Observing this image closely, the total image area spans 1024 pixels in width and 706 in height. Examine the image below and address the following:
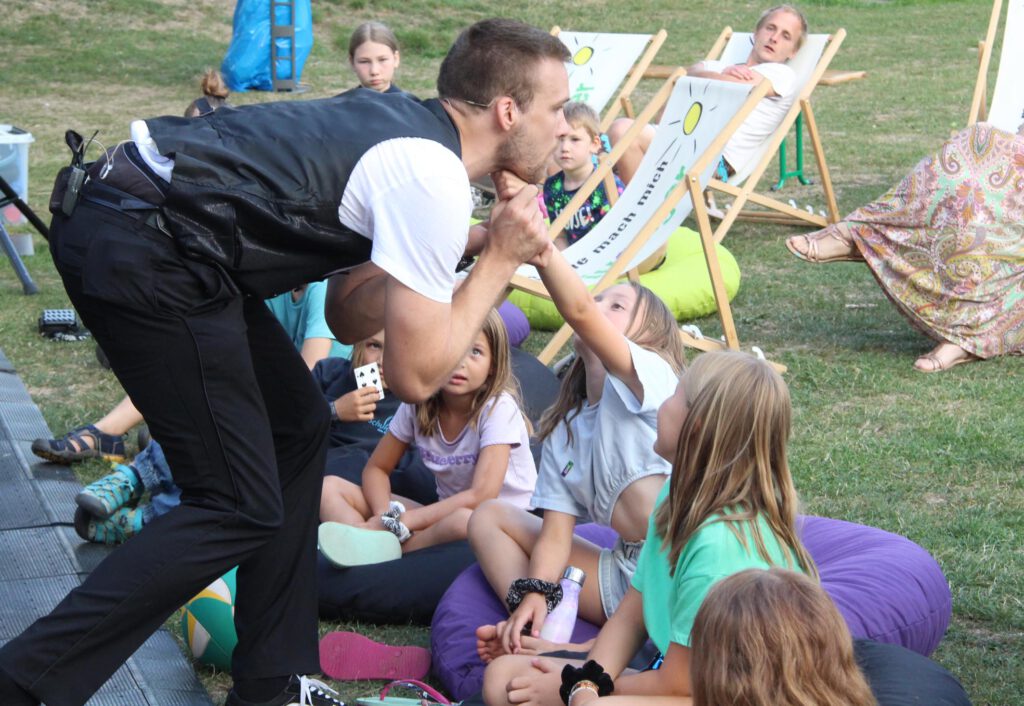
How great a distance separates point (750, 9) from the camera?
1816cm

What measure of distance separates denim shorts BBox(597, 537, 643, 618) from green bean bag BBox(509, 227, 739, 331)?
10.3 feet

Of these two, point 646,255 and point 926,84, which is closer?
point 646,255

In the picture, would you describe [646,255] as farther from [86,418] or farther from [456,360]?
[456,360]

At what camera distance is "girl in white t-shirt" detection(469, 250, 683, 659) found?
303 centimetres

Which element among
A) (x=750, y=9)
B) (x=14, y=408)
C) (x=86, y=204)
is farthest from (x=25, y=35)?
(x=86, y=204)

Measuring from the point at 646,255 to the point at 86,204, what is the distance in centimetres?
350

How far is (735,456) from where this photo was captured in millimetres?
2488

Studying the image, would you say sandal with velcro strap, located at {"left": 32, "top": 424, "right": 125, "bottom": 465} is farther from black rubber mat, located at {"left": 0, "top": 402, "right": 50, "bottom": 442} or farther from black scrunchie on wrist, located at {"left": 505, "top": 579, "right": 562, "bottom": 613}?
black scrunchie on wrist, located at {"left": 505, "top": 579, "right": 562, "bottom": 613}

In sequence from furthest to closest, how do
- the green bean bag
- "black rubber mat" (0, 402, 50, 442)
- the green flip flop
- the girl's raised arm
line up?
the green bean bag, "black rubber mat" (0, 402, 50, 442), the green flip flop, the girl's raised arm

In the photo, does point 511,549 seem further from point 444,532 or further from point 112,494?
point 112,494

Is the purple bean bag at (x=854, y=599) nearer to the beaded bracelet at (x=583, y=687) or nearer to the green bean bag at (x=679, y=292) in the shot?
the beaded bracelet at (x=583, y=687)

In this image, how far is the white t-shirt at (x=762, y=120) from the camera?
796 centimetres

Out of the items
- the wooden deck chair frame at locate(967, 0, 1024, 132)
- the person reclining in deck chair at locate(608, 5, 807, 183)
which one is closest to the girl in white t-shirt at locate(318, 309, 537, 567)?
the wooden deck chair frame at locate(967, 0, 1024, 132)

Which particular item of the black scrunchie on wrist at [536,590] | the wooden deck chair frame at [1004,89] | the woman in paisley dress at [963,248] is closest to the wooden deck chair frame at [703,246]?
the woman in paisley dress at [963,248]
